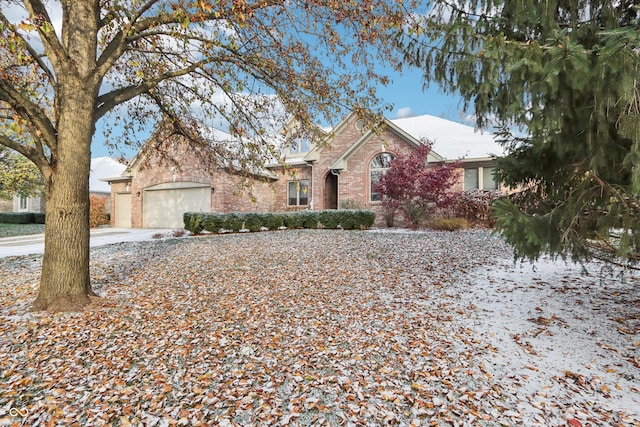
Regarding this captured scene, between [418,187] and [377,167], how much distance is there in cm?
337

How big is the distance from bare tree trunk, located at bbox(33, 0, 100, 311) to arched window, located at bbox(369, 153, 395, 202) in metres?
12.0

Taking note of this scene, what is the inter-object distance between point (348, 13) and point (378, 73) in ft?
3.41

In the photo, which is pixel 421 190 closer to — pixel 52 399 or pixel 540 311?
pixel 540 311

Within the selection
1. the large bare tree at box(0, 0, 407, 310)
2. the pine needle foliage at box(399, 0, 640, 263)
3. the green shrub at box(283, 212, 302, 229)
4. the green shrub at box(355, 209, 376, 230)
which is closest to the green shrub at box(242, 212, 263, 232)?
the green shrub at box(283, 212, 302, 229)

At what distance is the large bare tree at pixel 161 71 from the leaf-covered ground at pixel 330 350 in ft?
4.26

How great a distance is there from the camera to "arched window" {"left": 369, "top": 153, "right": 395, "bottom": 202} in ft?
48.8

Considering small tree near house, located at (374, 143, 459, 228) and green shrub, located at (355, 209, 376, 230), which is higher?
small tree near house, located at (374, 143, 459, 228)

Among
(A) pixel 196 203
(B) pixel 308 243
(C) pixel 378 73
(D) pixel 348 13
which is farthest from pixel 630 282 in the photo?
Result: (A) pixel 196 203

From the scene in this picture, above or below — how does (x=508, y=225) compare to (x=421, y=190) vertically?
below

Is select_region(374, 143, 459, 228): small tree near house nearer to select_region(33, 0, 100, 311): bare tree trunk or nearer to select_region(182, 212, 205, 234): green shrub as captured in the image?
select_region(182, 212, 205, 234): green shrub

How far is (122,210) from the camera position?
19.4 meters

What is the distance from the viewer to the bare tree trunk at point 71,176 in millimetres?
4316

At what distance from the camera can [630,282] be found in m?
5.09

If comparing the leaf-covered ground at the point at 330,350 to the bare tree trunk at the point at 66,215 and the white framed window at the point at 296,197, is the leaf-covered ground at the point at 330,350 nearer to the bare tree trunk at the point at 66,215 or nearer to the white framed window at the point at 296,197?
the bare tree trunk at the point at 66,215
